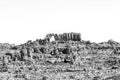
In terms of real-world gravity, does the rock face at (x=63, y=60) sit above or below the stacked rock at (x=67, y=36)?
below

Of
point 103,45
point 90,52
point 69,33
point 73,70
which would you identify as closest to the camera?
point 73,70

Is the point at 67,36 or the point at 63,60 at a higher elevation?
the point at 67,36

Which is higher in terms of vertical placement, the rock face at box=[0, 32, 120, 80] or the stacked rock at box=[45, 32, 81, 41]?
the stacked rock at box=[45, 32, 81, 41]

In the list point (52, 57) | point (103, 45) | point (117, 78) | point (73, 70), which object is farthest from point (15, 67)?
point (103, 45)

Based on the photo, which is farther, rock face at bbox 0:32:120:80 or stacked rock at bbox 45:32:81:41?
stacked rock at bbox 45:32:81:41

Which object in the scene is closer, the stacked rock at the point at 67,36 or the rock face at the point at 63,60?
the rock face at the point at 63,60

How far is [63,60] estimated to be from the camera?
104 metres

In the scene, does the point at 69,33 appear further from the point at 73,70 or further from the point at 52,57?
the point at 73,70

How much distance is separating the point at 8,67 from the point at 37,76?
15.4 metres

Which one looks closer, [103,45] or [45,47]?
[45,47]

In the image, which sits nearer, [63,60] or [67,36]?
[63,60]

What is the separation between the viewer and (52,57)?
109 m

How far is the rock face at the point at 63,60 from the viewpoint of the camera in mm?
78981

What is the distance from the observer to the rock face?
7898 centimetres
